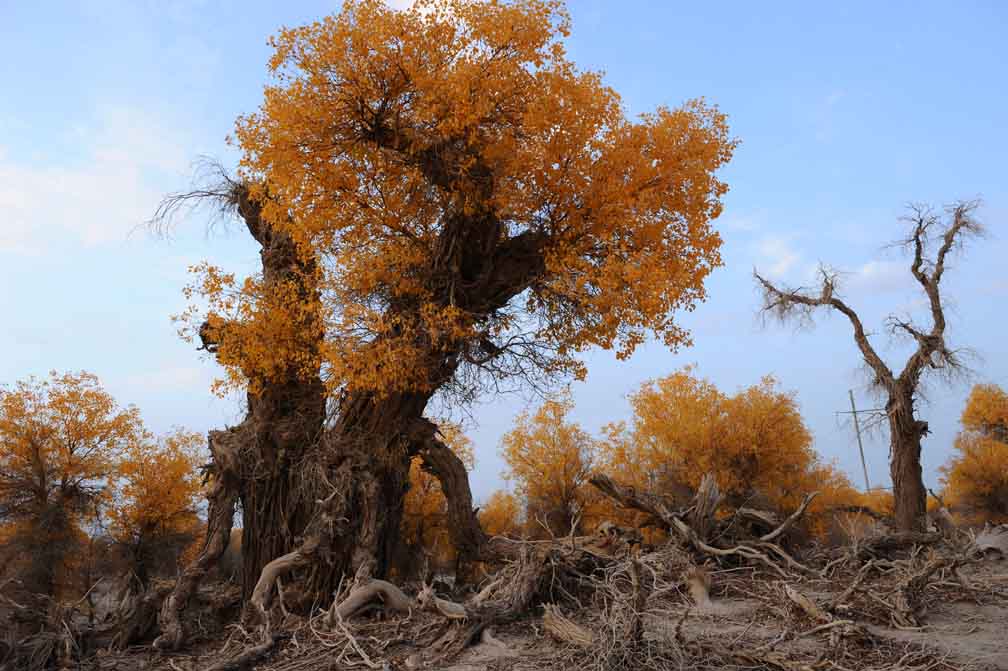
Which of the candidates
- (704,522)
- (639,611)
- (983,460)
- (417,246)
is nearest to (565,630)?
(639,611)

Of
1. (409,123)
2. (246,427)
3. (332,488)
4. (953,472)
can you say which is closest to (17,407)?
(246,427)

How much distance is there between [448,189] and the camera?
13.3 metres

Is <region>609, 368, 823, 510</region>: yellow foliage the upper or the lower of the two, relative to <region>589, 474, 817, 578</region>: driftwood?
upper

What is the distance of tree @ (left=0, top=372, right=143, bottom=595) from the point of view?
2352cm

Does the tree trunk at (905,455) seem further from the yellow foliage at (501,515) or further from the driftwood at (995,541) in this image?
the yellow foliage at (501,515)

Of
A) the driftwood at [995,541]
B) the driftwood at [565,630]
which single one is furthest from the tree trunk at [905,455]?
the driftwood at [565,630]

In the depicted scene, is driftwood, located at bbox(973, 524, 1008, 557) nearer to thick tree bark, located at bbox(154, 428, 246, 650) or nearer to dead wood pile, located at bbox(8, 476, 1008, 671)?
dead wood pile, located at bbox(8, 476, 1008, 671)

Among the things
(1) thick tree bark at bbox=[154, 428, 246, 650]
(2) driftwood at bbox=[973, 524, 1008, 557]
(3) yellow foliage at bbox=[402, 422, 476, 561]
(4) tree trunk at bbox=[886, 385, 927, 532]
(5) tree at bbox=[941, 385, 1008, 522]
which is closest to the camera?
(1) thick tree bark at bbox=[154, 428, 246, 650]

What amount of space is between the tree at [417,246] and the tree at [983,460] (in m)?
29.2

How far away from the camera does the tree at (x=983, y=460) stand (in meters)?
34.8

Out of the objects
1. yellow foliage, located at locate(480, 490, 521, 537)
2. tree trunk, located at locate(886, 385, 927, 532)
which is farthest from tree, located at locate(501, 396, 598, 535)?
tree trunk, located at locate(886, 385, 927, 532)

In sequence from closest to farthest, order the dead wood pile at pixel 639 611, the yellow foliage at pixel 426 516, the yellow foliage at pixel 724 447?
the dead wood pile at pixel 639 611 → the yellow foliage at pixel 426 516 → the yellow foliage at pixel 724 447

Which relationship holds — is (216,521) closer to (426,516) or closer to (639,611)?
(639,611)

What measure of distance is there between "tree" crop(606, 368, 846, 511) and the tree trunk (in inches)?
356
